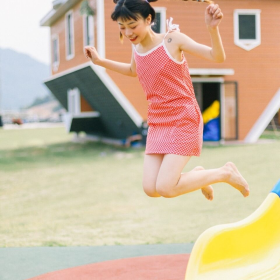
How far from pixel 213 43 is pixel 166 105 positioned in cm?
51

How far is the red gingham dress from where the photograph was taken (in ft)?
10.2

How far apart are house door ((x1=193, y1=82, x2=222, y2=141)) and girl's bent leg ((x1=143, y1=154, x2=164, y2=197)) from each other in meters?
12.3

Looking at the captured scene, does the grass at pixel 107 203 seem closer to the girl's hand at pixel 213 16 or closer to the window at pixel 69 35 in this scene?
the girl's hand at pixel 213 16

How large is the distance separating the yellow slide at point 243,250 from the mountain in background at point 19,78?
126 metres

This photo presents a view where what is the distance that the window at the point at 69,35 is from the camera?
54.5 ft

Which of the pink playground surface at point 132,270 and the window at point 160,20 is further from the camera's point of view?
the window at point 160,20

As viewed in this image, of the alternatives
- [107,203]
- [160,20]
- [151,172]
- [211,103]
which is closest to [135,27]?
[151,172]

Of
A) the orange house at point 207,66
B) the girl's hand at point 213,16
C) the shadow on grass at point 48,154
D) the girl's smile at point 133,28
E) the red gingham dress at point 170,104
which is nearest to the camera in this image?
the girl's hand at point 213,16

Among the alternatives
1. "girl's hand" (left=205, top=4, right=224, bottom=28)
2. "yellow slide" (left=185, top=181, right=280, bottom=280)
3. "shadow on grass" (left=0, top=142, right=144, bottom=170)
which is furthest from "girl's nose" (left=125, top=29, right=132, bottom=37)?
"shadow on grass" (left=0, top=142, right=144, bottom=170)

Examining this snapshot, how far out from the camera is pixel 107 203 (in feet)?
24.1

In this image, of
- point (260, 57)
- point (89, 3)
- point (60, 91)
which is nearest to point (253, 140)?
point (260, 57)

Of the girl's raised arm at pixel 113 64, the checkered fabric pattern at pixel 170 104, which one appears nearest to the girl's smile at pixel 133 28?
the checkered fabric pattern at pixel 170 104

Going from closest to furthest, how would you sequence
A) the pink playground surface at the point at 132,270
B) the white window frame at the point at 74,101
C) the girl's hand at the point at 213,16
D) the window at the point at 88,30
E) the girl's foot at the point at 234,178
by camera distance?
1. the girl's hand at the point at 213,16
2. the girl's foot at the point at 234,178
3. the pink playground surface at the point at 132,270
4. the window at the point at 88,30
5. the white window frame at the point at 74,101

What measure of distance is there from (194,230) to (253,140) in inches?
409
